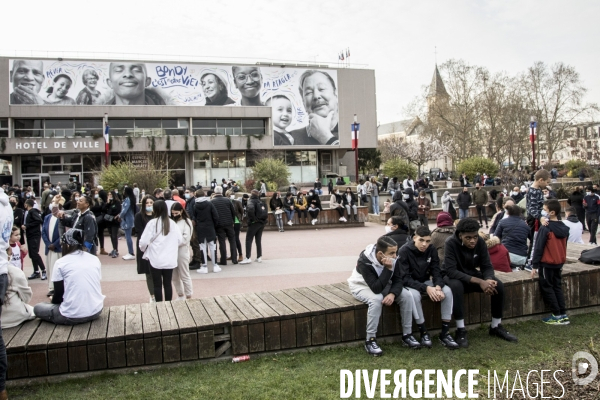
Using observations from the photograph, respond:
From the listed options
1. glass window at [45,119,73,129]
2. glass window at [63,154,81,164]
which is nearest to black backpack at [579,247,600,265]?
glass window at [63,154,81,164]

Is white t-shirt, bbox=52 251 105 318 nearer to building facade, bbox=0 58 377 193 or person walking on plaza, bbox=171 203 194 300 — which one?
person walking on plaza, bbox=171 203 194 300

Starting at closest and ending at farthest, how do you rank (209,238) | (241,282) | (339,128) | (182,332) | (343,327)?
(182,332), (343,327), (241,282), (209,238), (339,128)

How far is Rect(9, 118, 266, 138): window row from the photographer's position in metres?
46.5

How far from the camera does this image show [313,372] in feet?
15.3

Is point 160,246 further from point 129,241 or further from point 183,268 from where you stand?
point 129,241

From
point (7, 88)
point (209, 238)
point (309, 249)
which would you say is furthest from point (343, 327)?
point (7, 88)

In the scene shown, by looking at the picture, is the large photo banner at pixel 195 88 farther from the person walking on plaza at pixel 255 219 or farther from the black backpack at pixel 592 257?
the black backpack at pixel 592 257

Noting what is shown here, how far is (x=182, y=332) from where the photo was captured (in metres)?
4.82

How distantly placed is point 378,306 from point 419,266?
76cm

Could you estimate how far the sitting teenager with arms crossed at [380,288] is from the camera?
520 centimetres

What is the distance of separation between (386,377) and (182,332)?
1.97 meters

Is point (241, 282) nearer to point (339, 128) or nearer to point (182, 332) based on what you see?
point (182, 332)

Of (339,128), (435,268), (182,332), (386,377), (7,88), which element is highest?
(7,88)

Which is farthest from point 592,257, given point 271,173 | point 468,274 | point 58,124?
point 58,124
